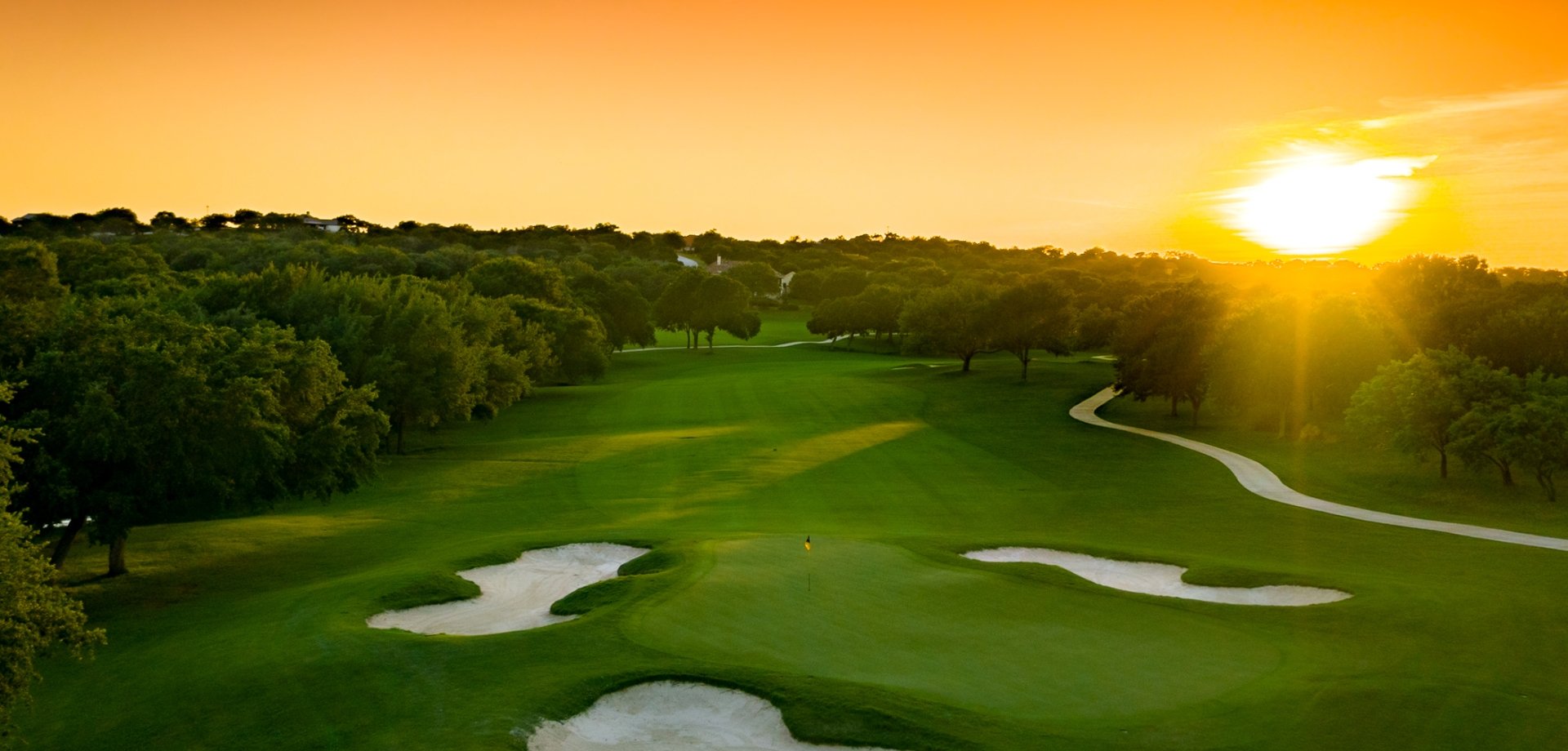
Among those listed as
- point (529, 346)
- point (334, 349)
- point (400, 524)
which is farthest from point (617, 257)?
point (400, 524)

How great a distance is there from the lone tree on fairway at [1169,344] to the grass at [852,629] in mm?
23924

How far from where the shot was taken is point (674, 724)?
55.8ft

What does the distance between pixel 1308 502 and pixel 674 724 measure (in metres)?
33.2

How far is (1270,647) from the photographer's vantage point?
20.8 meters

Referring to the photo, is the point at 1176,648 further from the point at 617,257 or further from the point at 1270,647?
the point at 617,257

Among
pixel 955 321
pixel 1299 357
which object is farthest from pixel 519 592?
pixel 955 321

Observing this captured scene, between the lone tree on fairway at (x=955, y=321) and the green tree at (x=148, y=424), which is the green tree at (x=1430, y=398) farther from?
the lone tree on fairway at (x=955, y=321)

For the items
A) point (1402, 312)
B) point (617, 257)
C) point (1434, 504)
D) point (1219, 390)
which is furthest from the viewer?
point (617, 257)

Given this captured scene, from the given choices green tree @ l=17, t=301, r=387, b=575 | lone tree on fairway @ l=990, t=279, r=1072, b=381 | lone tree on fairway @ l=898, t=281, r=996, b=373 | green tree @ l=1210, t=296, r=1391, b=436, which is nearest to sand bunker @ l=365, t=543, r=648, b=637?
green tree @ l=17, t=301, r=387, b=575

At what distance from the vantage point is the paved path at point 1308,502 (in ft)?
113

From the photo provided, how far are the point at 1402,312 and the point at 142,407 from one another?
74.2 metres

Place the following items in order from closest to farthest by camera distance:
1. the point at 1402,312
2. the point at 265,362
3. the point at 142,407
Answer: the point at 142,407 < the point at 265,362 < the point at 1402,312

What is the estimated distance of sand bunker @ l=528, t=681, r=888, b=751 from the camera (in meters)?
16.3

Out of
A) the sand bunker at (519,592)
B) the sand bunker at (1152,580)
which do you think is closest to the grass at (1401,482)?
the sand bunker at (1152,580)
